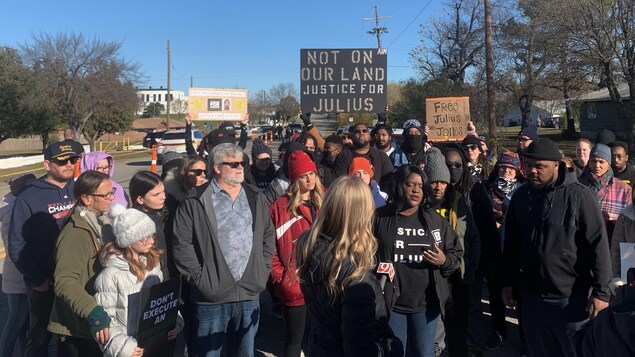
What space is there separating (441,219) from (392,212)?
Answer: 349 mm

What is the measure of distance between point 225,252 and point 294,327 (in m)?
0.86

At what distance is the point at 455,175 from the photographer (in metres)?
4.46

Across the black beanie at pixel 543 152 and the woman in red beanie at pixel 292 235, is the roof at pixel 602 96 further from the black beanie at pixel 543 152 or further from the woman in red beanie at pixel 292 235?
the woman in red beanie at pixel 292 235

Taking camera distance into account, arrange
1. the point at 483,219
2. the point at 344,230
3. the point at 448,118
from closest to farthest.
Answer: the point at 344,230 → the point at 483,219 → the point at 448,118

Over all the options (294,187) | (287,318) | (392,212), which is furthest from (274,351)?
(392,212)

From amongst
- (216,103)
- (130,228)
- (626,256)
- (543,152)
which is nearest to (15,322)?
(130,228)

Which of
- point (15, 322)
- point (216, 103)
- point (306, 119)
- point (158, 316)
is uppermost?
point (216, 103)

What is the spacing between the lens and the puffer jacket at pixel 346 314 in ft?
7.72

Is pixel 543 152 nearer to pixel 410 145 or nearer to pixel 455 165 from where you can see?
pixel 455 165

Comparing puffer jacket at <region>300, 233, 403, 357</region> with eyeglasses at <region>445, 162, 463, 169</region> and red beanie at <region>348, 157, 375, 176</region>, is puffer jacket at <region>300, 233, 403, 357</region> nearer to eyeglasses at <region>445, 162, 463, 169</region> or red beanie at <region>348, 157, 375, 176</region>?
eyeglasses at <region>445, 162, 463, 169</region>

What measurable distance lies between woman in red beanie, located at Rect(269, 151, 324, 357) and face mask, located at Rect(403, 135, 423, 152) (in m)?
3.02

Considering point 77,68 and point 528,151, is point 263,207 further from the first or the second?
point 77,68

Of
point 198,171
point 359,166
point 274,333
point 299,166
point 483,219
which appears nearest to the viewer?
point 299,166

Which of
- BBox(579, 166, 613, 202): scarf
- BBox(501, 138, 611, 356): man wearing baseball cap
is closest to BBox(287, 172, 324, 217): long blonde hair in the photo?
BBox(501, 138, 611, 356): man wearing baseball cap
